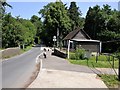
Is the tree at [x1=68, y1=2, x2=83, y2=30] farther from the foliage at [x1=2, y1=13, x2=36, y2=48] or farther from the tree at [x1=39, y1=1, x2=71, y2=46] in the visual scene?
the foliage at [x1=2, y1=13, x2=36, y2=48]

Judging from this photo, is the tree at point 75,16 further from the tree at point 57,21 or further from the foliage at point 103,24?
the foliage at point 103,24

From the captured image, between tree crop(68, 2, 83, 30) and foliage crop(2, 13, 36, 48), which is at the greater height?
tree crop(68, 2, 83, 30)

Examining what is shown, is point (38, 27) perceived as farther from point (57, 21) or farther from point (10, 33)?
point (10, 33)

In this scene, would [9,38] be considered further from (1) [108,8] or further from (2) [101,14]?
(1) [108,8]

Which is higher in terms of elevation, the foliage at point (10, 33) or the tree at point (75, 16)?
the tree at point (75, 16)

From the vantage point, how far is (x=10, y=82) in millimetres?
15906

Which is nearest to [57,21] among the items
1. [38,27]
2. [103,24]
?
[103,24]

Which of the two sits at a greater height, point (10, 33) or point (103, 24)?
point (103, 24)

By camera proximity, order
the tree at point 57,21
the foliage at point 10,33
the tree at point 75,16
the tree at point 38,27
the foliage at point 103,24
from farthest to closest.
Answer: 1. the tree at point 38,27
2. the tree at point 75,16
3. the tree at point 57,21
4. the foliage at point 103,24
5. the foliage at point 10,33

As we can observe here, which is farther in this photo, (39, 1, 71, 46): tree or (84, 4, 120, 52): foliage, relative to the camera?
(39, 1, 71, 46): tree

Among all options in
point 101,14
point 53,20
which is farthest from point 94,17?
point 53,20

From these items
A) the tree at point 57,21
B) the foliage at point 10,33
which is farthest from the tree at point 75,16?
the foliage at point 10,33

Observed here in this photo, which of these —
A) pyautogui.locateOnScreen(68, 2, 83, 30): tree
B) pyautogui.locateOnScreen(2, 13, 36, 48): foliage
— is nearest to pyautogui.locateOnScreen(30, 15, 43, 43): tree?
pyautogui.locateOnScreen(68, 2, 83, 30): tree

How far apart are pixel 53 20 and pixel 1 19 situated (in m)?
31.3
